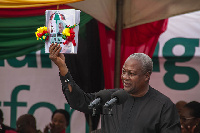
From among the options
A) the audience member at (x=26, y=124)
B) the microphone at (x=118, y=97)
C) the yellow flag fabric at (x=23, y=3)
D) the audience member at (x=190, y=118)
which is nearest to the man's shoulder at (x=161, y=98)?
the microphone at (x=118, y=97)

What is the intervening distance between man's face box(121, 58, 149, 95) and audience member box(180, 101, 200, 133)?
2.85m

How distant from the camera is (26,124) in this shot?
18.1 feet

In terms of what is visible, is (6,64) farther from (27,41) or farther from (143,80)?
(143,80)

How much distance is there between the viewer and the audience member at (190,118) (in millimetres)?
5250

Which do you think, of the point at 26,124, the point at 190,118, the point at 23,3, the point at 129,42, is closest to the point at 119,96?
the point at 23,3

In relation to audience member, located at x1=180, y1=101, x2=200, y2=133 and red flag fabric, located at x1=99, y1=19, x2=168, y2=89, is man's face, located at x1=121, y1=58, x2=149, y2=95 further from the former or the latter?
audience member, located at x1=180, y1=101, x2=200, y2=133

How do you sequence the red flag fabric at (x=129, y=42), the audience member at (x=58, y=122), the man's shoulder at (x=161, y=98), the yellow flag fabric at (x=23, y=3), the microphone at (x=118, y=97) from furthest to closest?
the audience member at (x=58, y=122), the red flag fabric at (x=129, y=42), the yellow flag fabric at (x=23, y=3), the man's shoulder at (x=161, y=98), the microphone at (x=118, y=97)

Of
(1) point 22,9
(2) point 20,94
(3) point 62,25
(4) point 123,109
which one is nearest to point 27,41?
(1) point 22,9

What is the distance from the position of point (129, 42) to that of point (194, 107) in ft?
4.59

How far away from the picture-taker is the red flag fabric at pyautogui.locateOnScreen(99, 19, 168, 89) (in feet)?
16.8

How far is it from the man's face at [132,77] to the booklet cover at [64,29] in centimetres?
42

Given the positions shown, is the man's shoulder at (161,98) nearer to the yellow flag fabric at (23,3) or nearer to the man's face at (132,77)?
the man's face at (132,77)

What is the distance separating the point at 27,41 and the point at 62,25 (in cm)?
241

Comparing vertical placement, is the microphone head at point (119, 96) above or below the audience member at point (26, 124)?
above
